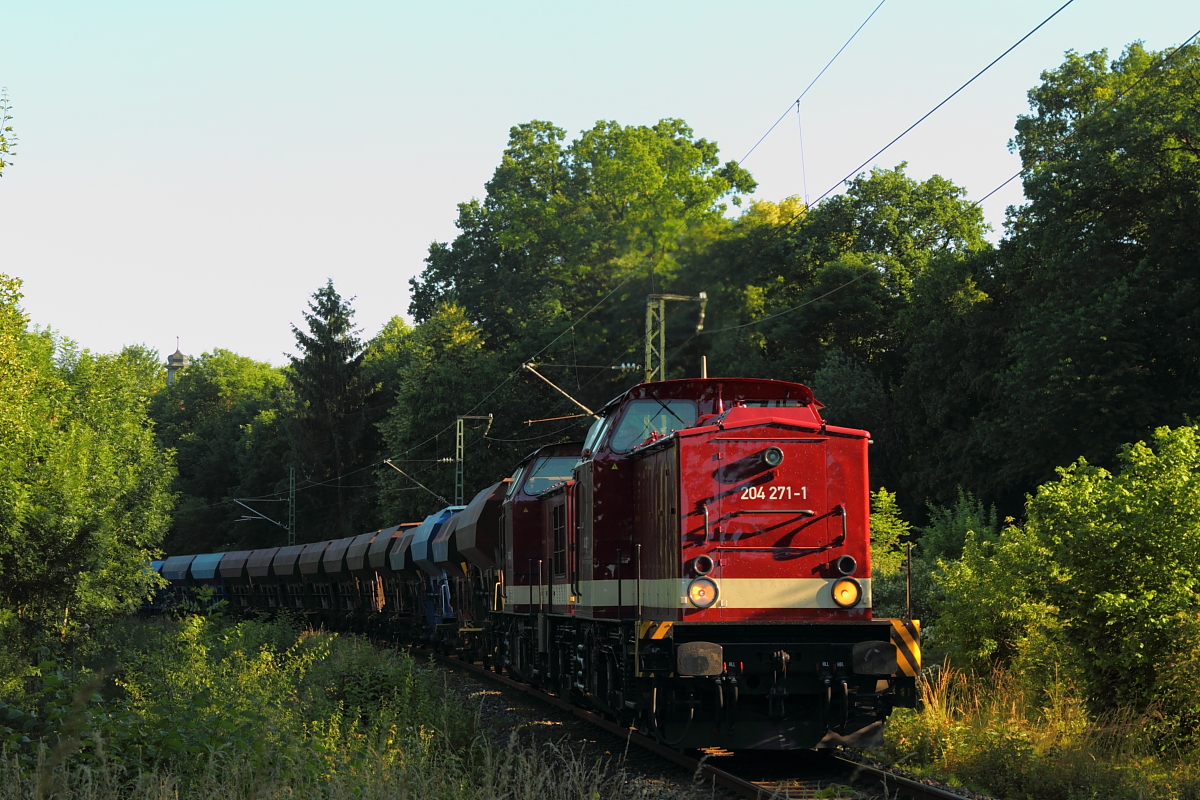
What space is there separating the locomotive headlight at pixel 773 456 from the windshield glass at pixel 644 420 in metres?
1.47

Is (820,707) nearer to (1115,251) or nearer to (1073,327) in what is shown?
(1073,327)

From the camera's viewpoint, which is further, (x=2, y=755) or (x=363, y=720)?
(x=363, y=720)

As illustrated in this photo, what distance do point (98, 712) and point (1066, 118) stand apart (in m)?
39.0

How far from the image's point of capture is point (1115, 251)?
1270 inches

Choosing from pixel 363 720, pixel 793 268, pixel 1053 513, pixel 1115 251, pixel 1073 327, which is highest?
pixel 793 268

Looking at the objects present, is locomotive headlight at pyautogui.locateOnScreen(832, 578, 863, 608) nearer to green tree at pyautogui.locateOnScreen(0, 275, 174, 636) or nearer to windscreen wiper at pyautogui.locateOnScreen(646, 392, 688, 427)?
windscreen wiper at pyautogui.locateOnScreen(646, 392, 688, 427)

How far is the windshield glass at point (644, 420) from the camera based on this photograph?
1201 centimetres

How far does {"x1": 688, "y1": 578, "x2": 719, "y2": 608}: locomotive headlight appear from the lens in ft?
34.2

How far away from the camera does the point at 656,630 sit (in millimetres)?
10109

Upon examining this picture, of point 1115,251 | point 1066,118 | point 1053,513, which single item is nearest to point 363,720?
point 1053,513

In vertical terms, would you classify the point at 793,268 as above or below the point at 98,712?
above

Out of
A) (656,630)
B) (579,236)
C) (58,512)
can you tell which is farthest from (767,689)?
(579,236)

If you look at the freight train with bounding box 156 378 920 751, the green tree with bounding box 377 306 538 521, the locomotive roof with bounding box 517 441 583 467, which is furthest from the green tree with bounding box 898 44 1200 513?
the green tree with bounding box 377 306 538 521

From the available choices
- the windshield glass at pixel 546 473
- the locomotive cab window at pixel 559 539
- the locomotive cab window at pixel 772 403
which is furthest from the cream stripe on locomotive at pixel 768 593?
the windshield glass at pixel 546 473
